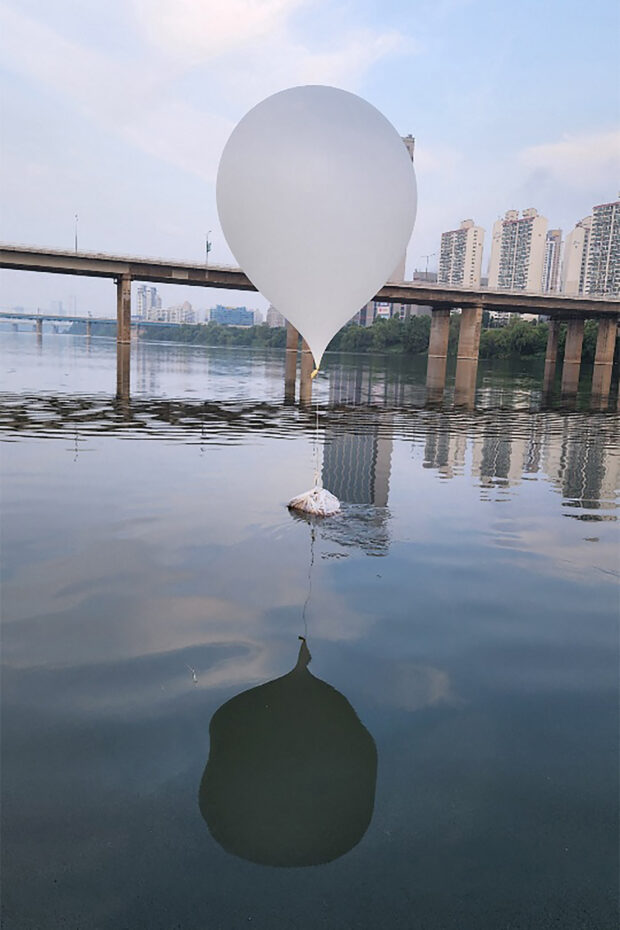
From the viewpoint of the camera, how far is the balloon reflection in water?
399cm

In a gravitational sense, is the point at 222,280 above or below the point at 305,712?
above

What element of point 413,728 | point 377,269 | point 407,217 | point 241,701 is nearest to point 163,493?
point 377,269

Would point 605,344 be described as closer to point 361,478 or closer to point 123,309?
point 123,309

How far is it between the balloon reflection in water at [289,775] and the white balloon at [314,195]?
5754mm

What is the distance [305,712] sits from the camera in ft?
17.6

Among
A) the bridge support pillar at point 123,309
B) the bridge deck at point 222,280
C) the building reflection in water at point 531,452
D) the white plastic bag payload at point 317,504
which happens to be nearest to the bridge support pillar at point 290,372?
the bridge deck at point 222,280

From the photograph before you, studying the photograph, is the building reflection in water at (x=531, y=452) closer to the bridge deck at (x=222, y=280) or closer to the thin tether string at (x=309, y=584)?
the thin tether string at (x=309, y=584)

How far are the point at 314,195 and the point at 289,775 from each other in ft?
23.3

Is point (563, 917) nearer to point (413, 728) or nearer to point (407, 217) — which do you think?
point (413, 728)

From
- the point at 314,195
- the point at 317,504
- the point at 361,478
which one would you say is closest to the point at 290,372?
the point at 361,478

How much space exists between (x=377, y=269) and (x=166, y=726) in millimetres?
7257

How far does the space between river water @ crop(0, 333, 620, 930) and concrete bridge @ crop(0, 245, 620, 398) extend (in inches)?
2198

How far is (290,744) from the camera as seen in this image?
194 inches

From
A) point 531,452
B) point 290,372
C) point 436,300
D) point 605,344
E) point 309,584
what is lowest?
point 309,584
